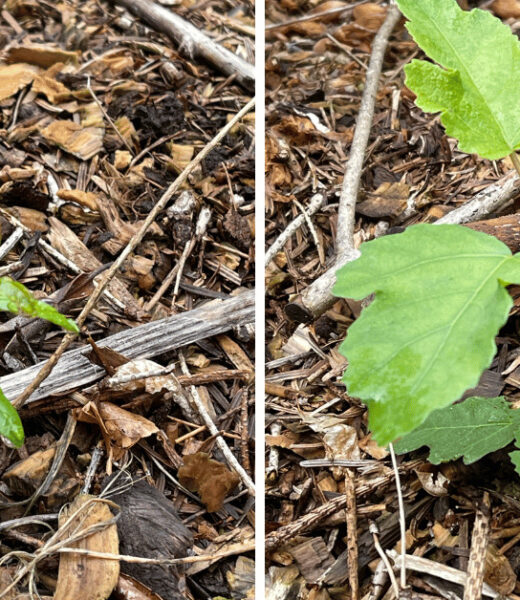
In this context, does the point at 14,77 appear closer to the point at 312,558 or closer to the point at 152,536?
the point at 152,536

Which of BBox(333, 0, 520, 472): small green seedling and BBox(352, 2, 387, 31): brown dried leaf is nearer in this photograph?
BBox(333, 0, 520, 472): small green seedling

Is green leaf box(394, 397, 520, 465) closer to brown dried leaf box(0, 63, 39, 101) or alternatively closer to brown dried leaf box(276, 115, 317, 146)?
brown dried leaf box(276, 115, 317, 146)

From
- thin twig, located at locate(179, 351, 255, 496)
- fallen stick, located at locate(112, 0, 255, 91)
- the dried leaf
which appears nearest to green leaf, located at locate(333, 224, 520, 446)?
thin twig, located at locate(179, 351, 255, 496)

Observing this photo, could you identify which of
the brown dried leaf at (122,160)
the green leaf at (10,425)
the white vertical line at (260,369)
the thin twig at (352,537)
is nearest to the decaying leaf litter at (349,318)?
the thin twig at (352,537)

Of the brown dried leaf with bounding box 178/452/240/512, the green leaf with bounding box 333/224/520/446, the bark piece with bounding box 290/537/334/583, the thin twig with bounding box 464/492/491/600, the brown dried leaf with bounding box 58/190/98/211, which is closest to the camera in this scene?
the green leaf with bounding box 333/224/520/446

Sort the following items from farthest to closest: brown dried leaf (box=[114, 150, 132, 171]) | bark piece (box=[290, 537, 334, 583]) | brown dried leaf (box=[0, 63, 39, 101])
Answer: brown dried leaf (box=[0, 63, 39, 101]) → brown dried leaf (box=[114, 150, 132, 171]) → bark piece (box=[290, 537, 334, 583])

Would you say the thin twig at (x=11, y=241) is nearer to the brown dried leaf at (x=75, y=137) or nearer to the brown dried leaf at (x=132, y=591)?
the brown dried leaf at (x=75, y=137)

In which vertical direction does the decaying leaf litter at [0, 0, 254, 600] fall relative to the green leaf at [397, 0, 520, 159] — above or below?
below

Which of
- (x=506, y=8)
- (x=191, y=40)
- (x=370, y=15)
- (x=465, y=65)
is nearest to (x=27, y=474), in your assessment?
(x=465, y=65)
